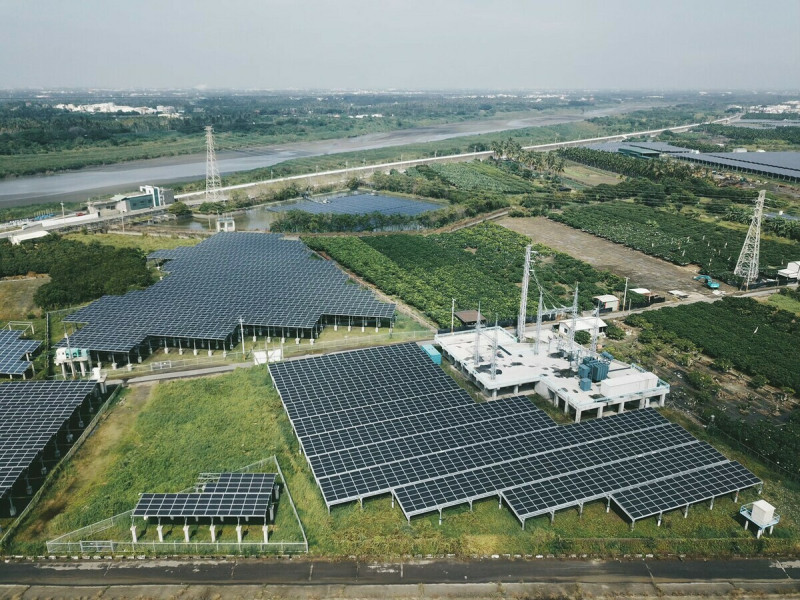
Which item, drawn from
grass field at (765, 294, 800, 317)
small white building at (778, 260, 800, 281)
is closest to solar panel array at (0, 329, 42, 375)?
grass field at (765, 294, 800, 317)

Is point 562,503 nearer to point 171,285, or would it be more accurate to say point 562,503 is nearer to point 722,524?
point 722,524

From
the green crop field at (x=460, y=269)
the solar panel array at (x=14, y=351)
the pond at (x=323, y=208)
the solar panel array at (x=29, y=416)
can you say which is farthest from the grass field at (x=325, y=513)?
the pond at (x=323, y=208)

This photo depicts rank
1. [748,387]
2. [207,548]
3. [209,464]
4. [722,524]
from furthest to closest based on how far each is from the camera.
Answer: [748,387]
[209,464]
[722,524]
[207,548]

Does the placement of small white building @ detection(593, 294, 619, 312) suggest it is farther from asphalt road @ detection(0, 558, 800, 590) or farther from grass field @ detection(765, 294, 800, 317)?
asphalt road @ detection(0, 558, 800, 590)

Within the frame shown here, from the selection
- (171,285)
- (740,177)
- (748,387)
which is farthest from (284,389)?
(740,177)

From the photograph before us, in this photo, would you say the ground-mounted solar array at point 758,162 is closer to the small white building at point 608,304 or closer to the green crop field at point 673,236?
the green crop field at point 673,236

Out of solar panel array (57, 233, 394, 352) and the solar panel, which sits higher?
solar panel array (57, 233, 394, 352)
